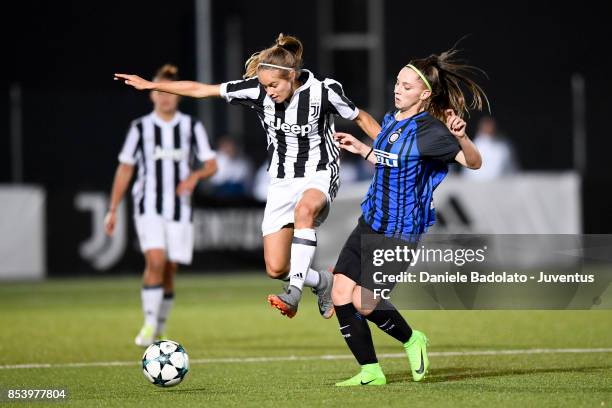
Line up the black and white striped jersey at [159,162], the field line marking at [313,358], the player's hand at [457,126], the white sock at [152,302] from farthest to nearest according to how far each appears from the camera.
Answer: the black and white striped jersey at [159,162] < the white sock at [152,302] < the field line marking at [313,358] < the player's hand at [457,126]

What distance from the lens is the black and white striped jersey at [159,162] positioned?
1045 centimetres

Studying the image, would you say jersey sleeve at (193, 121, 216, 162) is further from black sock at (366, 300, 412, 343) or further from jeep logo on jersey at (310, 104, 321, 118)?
black sock at (366, 300, 412, 343)

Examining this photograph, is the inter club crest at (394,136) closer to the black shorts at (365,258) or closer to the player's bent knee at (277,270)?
the black shorts at (365,258)

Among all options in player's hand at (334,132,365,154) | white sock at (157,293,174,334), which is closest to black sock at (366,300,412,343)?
player's hand at (334,132,365,154)

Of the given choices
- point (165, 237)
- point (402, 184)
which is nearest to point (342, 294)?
point (402, 184)

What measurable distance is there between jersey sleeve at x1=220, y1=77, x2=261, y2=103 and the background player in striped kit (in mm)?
2414

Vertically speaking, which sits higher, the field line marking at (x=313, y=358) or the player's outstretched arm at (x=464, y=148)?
the player's outstretched arm at (x=464, y=148)

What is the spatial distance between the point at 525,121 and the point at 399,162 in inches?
506

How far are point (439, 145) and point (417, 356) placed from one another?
135cm

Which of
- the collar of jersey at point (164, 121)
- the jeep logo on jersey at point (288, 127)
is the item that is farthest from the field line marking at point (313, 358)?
the collar of jersey at point (164, 121)

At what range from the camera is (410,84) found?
23.7 ft

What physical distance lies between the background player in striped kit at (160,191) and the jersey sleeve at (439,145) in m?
3.68

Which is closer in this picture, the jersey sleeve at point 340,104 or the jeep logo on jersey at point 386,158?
the jeep logo on jersey at point 386,158

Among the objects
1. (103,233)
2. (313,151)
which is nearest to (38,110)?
(103,233)
